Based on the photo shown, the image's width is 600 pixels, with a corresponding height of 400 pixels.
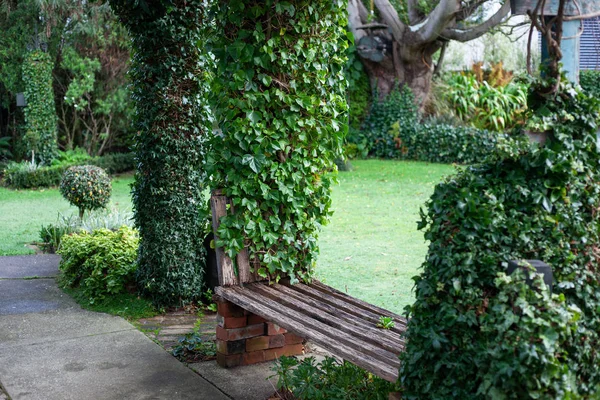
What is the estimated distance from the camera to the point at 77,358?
189 inches

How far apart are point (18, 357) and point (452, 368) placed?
336cm

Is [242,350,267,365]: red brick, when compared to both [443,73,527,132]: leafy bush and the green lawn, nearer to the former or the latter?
the green lawn

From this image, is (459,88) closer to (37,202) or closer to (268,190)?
(37,202)

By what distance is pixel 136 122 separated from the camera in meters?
5.94

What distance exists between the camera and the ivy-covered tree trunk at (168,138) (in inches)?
226

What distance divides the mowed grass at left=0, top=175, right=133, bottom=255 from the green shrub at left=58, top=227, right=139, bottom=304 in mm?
1084

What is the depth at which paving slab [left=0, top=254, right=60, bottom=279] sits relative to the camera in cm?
716

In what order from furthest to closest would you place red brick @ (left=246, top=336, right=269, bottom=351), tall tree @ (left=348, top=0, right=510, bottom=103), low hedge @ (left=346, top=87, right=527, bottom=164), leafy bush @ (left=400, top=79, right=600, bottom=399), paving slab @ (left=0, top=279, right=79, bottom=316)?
1. low hedge @ (left=346, top=87, right=527, bottom=164)
2. tall tree @ (left=348, top=0, right=510, bottom=103)
3. paving slab @ (left=0, top=279, right=79, bottom=316)
4. red brick @ (left=246, top=336, right=269, bottom=351)
5. leafy bush @ (left=400, top=79, right=600, bottom=399)

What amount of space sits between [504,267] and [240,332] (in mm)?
2475

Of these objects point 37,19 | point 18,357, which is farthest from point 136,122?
point 37,19

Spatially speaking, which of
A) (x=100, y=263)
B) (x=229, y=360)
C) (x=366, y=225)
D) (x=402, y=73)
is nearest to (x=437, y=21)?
(x=402, y=73)

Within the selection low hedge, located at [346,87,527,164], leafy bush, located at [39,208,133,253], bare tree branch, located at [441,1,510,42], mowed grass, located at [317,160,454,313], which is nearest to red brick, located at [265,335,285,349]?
mowed grass, located at [317,160,454,313]

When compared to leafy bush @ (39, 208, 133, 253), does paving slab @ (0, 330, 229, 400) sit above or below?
below

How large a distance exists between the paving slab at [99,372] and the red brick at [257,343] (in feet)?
1.46
